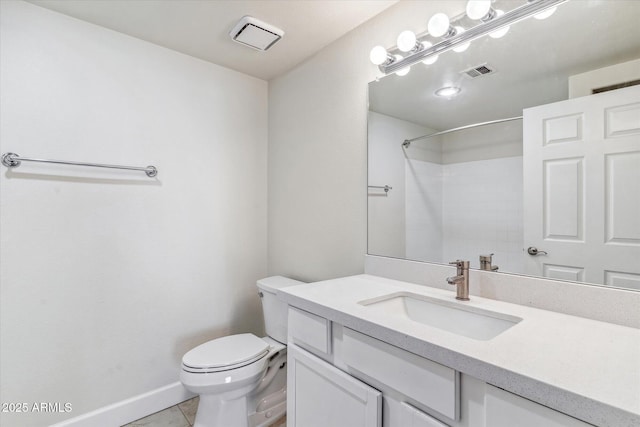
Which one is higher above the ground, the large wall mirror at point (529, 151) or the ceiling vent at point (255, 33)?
the ceiling vent at point (255, 33)

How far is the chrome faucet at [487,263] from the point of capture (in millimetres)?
1138

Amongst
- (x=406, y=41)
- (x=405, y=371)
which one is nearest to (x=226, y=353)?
(x=405, y=371)

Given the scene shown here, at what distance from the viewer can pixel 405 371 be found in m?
0.78

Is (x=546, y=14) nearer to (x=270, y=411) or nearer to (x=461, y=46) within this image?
(x=461, y=46)

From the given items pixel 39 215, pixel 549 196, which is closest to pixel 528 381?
pixel 549 196

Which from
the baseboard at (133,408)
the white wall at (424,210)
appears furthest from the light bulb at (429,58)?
the baseboard at (133,408)

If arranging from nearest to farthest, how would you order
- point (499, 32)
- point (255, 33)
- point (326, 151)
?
1. point (499, 32)
2. point (255, 33)
3. point (326, 151)

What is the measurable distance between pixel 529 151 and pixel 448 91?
433 mm

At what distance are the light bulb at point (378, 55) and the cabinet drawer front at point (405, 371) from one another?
120 centimetres

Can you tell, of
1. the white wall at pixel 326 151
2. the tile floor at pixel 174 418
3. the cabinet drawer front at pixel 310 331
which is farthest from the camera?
the tile floor at pixel 174 418

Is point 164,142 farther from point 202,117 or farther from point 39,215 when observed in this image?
point 39,215

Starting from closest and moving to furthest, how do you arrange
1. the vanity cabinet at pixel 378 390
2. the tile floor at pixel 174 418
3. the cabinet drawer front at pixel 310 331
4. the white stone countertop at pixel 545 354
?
the white stone countertop at pixel 545 354 < the vanity cabinet at pixel 378 390 < the cabinet drawer front at pixel 310 331 < the tile floor at pixel 174 418

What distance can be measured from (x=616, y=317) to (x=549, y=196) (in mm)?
392

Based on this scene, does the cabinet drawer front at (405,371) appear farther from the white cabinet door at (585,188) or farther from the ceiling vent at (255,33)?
the ceiling vent at (255,33)
